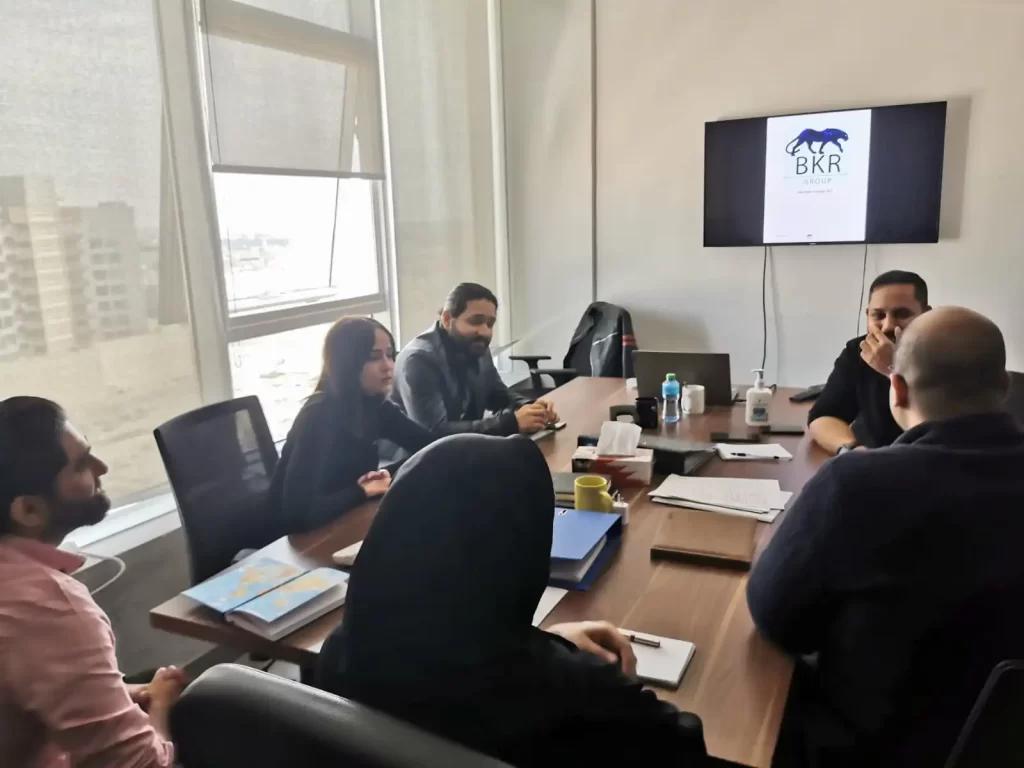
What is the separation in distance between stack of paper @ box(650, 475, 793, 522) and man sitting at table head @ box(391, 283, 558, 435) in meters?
0.74

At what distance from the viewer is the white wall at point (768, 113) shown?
11.5 feet

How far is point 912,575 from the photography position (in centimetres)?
105

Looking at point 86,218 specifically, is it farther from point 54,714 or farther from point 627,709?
point 627,709

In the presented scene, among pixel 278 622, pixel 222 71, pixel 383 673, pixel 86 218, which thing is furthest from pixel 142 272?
pixel 383 673

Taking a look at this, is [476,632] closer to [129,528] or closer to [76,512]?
[76,512]

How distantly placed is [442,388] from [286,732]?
2.04m

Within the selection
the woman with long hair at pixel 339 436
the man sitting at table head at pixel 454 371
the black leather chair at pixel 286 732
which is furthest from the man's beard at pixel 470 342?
the black leather chair at pixel 286 732

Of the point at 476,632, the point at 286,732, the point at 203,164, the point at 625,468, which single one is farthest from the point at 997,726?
the point at 203,164

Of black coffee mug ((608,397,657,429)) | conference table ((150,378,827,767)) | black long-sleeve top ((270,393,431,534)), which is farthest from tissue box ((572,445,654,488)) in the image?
black long-sleeve top ((270,393,431,534))

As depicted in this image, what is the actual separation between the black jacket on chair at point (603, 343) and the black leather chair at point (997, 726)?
3086mm

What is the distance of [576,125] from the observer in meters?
4.42

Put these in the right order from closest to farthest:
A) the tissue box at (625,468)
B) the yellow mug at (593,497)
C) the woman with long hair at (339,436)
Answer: the yellow mug at (593,497) → the woman with long hair at (339,436) → the tissue box at (625,468)

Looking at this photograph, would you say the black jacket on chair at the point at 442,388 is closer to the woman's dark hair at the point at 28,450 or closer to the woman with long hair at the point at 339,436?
the woman with long hair at the point at 339,436

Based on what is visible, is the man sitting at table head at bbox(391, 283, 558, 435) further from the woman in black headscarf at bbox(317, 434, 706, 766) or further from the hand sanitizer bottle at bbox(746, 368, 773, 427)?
the woman in black headscarf at bbox(317, 434, 706, 766)
